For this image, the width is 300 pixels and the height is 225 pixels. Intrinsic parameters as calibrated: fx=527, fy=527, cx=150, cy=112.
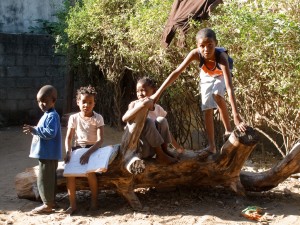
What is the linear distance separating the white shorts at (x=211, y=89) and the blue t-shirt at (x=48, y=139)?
1.47 m

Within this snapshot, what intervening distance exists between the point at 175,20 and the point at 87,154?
8.09ft

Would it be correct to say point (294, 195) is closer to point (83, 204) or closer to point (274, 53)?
point (274, 53)

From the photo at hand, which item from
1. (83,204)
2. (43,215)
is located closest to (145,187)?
(83,204)

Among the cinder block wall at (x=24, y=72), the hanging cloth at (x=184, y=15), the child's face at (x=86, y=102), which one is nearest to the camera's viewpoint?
the child's face at (x=86, y=102)

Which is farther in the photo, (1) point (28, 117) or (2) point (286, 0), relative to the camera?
(1) point (28, 117)

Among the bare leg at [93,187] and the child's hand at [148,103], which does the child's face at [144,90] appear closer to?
the child's hand at [148,103]

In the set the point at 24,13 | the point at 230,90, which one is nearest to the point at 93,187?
the point at 230,90

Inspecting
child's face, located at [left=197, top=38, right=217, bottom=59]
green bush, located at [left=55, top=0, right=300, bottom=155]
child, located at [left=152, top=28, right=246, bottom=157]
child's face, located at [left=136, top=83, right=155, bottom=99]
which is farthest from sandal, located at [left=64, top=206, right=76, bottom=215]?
green bush, located at [left=55, top=0, right=300, bottom=155]

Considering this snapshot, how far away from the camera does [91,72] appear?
10.4 m

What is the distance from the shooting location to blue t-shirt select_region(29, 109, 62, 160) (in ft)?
16.8

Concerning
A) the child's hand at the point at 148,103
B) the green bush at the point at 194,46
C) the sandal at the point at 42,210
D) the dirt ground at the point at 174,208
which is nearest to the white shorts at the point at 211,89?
the child's hand at the point at 148,103

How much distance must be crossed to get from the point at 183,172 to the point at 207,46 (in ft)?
4.57

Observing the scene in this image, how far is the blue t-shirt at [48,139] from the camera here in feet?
16.8

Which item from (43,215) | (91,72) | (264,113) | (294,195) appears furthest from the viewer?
(91,72)
